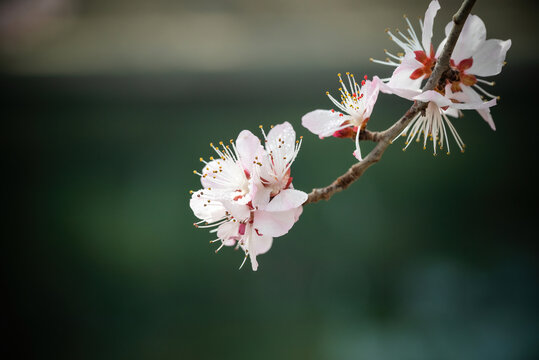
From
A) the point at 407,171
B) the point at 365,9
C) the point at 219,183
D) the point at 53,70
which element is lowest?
the point at 219,183

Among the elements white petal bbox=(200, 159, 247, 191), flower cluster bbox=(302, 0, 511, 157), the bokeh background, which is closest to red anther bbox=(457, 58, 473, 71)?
flower cluster bbox=(302, 0, 511, 157)

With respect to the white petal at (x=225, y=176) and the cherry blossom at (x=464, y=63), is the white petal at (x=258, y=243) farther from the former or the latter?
the cherry blossom at (x=464, y=63)

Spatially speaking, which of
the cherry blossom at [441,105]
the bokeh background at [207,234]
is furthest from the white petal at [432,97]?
the bokeh background at [207,234]

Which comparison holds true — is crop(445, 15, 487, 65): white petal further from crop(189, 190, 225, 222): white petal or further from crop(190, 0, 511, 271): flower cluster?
crop(189, 190, 225, 222): white petal

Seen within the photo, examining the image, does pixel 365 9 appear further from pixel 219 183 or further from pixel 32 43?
pixel 219 183

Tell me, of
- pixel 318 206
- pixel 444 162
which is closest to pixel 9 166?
pixel 318 206

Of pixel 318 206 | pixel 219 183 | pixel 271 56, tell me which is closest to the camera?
pixel 219 183

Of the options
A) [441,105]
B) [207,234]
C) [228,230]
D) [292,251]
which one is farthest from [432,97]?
[207,234]

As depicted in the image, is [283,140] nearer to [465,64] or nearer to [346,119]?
[346,119]
